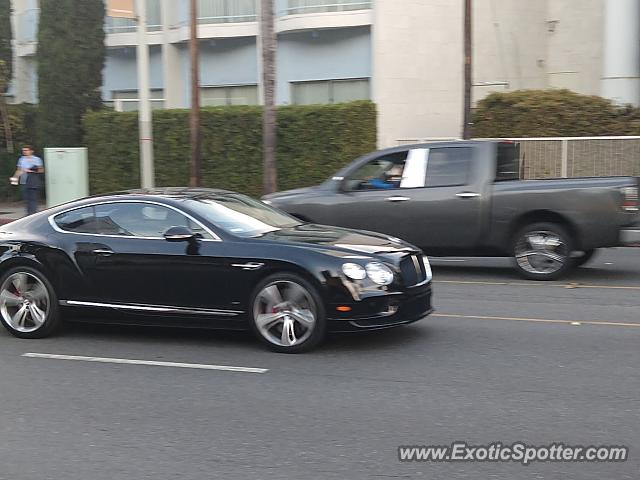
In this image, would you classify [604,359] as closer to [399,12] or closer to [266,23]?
[266,23]

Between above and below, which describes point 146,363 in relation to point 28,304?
below

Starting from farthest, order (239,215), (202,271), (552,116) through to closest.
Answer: (552,116) < (239,215) < (202,271)

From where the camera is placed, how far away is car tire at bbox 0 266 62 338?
8016 millimetres

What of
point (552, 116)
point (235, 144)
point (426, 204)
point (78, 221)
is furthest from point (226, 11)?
point (78, 221)

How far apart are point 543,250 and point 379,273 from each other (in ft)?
15.6

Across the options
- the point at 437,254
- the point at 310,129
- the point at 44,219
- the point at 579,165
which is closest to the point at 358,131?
the point at 310,129

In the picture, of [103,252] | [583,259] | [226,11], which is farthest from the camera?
[226,11]

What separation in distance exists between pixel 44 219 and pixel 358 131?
45.8 feet

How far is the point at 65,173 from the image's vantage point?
2267 cm

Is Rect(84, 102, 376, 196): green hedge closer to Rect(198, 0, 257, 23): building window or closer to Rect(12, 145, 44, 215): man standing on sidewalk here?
Rect(198, 0, 257, 23): building window

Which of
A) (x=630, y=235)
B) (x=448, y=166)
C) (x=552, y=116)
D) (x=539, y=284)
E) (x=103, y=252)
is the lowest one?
(x=539, y=284)

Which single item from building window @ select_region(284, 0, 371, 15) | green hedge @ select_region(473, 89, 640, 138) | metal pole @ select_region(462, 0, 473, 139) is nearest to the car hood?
metal pole @ select_region(462, 0, 473, 139)

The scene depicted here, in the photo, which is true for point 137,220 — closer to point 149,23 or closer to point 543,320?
point 543,320

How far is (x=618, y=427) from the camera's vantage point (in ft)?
17.2
